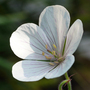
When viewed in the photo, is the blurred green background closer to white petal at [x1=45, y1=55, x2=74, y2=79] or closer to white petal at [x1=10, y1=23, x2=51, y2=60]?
white petal at [x1=10, y1=23, x2=51, y2=60]

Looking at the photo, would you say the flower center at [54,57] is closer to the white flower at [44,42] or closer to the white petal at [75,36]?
the white flower at [44,42]

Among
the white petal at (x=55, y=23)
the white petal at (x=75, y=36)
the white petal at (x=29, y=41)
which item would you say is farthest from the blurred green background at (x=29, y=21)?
the white petal at (x=75, y=36)

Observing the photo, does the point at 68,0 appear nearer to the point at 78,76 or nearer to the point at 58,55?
the point at 78,76

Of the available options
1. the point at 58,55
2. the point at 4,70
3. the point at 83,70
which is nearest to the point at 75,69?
the point at 83,70

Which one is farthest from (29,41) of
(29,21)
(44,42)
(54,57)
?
(29,21)

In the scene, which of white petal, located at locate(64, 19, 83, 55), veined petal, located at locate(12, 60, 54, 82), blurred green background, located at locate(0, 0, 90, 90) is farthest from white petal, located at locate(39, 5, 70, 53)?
blurred green background, located at locate(0, 0, 90, 90)

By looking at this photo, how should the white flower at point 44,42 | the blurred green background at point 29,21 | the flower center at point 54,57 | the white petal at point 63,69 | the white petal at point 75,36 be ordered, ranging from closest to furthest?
1. the white petal at point 63,69
2. the white petal at point 75,36
3. the white flower at point 44,42
4. the flower center at point 54,57
5. the blurred green background at point 29,21
